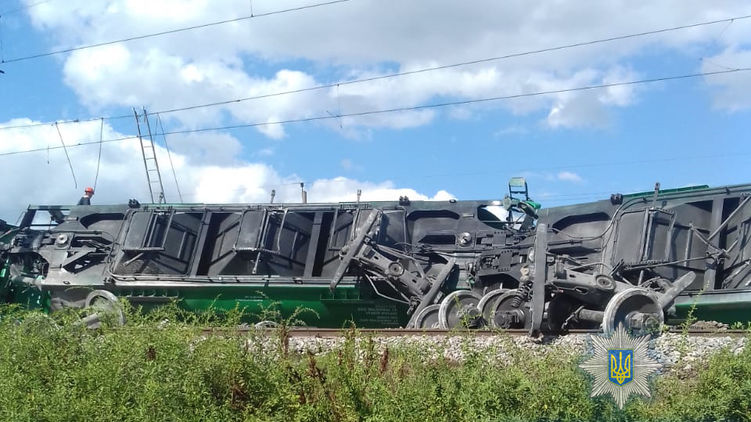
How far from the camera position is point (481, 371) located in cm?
681

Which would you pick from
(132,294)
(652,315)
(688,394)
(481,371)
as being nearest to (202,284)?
(132,294)

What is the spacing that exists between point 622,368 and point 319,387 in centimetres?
247

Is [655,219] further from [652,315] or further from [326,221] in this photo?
[326,221]

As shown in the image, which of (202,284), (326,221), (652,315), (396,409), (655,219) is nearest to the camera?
(396,409)

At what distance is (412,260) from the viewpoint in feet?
48.5

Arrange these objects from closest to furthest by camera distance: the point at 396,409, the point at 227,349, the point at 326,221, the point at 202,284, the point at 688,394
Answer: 1. the point at 396,409
2. the point at 688,394
3. the point at 227,349
4. the point at 202,284
5. the point at 326,221

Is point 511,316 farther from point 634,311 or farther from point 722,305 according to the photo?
point 722,305

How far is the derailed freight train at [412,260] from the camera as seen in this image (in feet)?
36.6

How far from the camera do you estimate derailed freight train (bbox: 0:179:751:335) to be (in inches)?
439

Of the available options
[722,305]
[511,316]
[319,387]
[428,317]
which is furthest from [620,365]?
[428,317]

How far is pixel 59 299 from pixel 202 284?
131 inches

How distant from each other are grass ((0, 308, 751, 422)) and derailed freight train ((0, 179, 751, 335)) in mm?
3592

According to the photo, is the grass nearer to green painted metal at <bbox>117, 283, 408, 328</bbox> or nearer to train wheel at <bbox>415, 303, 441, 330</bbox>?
train wheel at <bbox>415, 303, 441, 330</bbox>

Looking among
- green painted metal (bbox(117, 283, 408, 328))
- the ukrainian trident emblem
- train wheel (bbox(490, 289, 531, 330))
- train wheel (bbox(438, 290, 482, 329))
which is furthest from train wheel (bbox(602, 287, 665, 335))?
green painted metal (bbox(117, 283, 408, 328))
